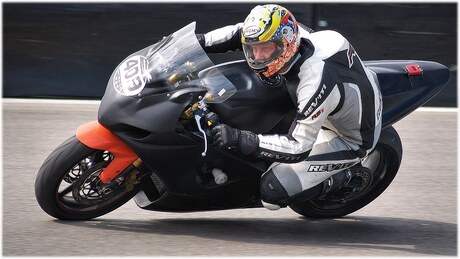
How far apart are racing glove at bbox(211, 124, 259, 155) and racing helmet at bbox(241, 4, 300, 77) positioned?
1.20 feet

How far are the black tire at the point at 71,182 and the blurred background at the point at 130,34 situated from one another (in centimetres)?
344

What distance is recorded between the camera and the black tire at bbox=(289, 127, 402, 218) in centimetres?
604

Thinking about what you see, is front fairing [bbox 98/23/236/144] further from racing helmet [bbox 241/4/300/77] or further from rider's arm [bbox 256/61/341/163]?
rider's arm [bbox 256/61/341/163]

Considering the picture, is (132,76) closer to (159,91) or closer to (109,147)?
(159,91)

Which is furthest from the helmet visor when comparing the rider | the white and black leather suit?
the white and black leather suit

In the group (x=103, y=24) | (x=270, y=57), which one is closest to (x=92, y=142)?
(x=270, y=57)

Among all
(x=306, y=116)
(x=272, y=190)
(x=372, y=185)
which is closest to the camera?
(x=306, y=116)

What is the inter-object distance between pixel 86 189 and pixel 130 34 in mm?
3767

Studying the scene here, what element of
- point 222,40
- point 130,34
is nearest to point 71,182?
point 222,40

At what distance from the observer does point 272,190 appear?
5539 mm

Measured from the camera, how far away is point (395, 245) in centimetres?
564

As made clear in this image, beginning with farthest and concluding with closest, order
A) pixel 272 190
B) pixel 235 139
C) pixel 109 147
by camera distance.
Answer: pixel 272 190 → pixel 109 147 → pixel 235 139

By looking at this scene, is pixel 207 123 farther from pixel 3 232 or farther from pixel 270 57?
pixel 3 232

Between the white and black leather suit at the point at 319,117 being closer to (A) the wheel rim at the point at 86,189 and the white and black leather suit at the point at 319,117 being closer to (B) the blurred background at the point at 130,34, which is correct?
(A) the wheel rim at the point at 86,189
